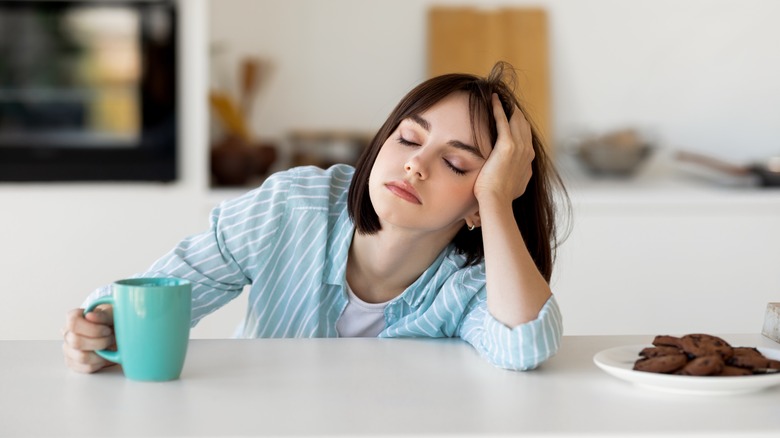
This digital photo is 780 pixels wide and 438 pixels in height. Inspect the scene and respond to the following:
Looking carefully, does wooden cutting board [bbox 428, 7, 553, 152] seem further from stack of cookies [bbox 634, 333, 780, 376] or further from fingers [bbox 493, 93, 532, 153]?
stack of cookies [bbox 634, 333, 780, 376]

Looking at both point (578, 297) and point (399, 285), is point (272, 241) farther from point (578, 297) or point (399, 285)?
point (578, 297)

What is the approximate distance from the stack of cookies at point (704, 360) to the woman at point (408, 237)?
0.17 metres

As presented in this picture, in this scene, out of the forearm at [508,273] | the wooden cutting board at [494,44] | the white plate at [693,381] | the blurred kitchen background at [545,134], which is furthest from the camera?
the wooden cutting board at [494,44]

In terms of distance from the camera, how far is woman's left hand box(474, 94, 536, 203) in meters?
1.42

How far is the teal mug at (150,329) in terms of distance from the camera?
1.08 metres

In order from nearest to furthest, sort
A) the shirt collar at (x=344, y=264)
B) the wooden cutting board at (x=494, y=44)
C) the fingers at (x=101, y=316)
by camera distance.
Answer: the fingers at (x=101, y=316)
the shirt collar at (x=344, y=264)
the wooden cutting board at (x=494, y=44)

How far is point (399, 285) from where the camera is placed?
159 centimetres

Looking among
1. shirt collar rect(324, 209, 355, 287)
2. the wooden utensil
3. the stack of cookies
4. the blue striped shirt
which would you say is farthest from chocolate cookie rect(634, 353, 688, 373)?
the wooden utensil

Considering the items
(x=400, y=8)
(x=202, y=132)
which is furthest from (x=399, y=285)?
(x=400, y=8)

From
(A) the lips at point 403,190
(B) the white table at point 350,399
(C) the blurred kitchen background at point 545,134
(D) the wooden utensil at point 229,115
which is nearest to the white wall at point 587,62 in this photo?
(C) the blurred kitchen background at point 545,134

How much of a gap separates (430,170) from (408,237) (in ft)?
0.49

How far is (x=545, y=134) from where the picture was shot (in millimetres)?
3430

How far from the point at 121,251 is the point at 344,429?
210 cm

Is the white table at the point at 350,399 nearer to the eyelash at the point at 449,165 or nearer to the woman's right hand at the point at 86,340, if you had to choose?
the woman's right hand at the point at 86,340
